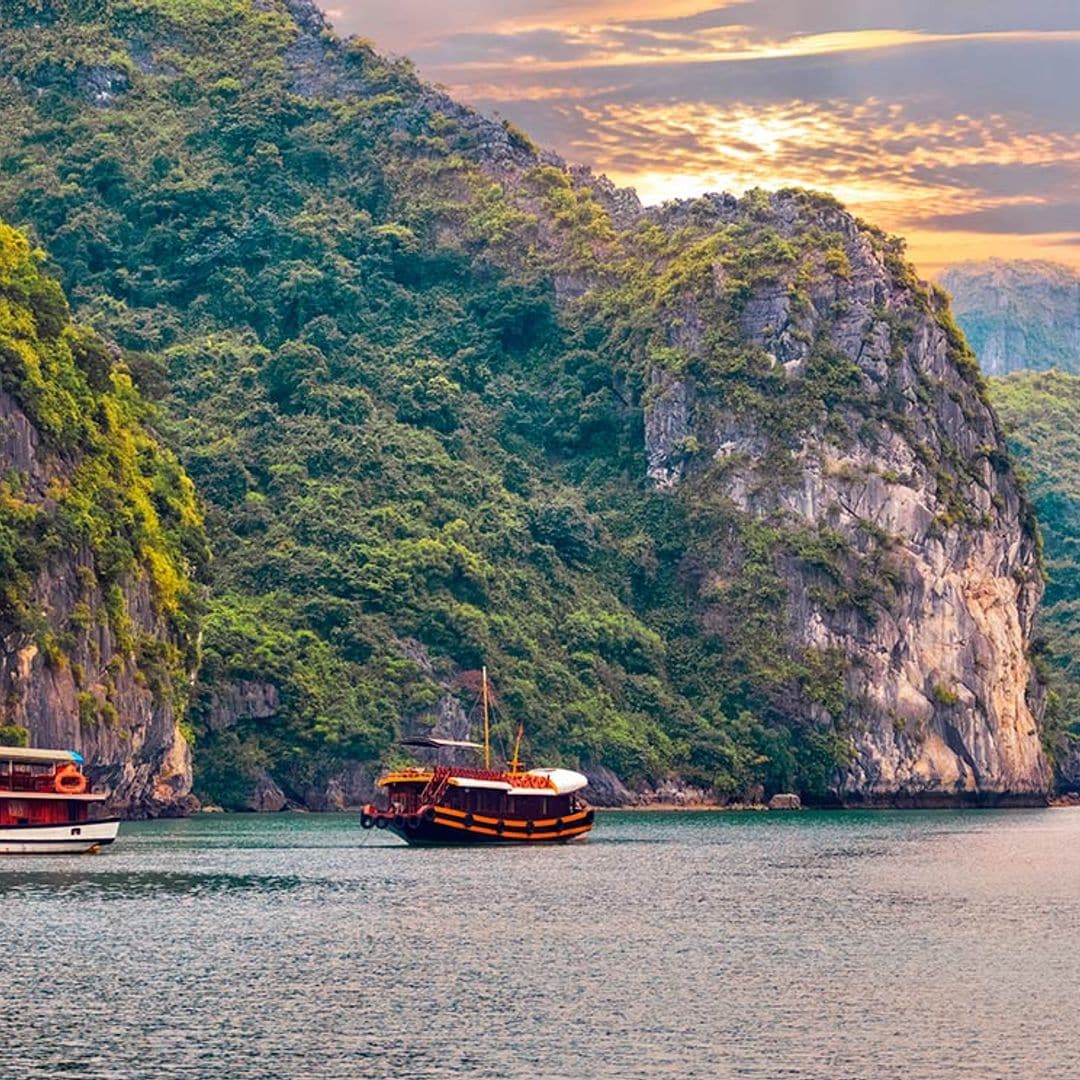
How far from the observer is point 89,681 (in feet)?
337

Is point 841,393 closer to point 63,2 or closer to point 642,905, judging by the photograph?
point 63,2

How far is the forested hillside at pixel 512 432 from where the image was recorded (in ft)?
446

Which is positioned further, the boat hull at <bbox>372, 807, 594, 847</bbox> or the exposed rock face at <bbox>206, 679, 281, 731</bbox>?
the exposed rock face at <bbox>206, 679, 281, 731</bbox>

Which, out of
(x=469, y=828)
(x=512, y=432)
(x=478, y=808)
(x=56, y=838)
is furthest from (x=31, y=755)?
(x=512, y=432)

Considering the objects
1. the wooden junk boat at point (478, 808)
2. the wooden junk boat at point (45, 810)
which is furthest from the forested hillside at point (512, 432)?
the wooden junk boat at point (45, 810)

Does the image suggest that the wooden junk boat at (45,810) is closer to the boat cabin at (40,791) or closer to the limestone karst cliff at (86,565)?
the boat cabin at (40,791)

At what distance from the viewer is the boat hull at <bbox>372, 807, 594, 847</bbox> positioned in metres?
95.2

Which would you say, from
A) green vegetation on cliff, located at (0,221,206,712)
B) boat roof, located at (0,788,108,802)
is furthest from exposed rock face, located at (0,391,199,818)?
boat roof, located at (0,788,108,802)

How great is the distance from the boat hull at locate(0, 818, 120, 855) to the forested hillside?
36.1 m

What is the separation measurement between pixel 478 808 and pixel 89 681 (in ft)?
59.7

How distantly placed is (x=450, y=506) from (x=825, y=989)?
98.4 metres

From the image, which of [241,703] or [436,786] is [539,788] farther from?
[241,703]

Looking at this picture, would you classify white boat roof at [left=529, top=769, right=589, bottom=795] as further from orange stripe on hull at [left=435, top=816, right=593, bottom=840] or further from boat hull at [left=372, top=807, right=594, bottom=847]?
orange stripe on hull at [left=435, top=816, right=593, bottom=840]

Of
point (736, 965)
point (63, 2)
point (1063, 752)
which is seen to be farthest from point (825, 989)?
point (63, 2)
